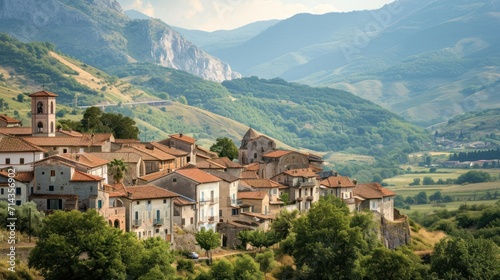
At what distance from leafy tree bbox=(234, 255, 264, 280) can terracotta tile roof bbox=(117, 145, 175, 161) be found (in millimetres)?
20763

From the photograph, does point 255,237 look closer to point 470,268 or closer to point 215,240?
point 215,240

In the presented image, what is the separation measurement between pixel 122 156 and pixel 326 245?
19839 millimetres

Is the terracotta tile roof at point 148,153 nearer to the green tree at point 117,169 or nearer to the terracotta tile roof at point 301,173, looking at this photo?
the green tree at point 117,169

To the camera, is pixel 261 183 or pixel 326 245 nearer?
pixel 326 245

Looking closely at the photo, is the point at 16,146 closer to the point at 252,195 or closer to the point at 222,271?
the point at 222,271

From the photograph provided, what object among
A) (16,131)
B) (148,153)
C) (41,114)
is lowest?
(148,153)

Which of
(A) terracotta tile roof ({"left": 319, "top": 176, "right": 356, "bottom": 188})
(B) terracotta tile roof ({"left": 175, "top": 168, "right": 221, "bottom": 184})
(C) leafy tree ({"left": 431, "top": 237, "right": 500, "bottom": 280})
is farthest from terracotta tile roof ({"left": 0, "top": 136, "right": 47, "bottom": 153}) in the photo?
(A) terracotta tile roof ({"left": 319, "top": 176, "right": 356, "bottom": 188})

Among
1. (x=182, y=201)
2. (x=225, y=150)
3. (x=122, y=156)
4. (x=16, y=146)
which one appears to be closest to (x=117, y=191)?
(x=182, y=201)

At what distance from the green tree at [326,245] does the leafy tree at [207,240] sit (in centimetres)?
703

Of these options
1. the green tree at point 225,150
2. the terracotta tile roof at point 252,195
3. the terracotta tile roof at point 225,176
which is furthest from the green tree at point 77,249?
the green tree at point 225,150

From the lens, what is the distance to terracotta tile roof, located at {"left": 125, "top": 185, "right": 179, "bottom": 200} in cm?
7475

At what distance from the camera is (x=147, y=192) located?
3009 inches

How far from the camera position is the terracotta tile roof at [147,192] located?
74.8 meters

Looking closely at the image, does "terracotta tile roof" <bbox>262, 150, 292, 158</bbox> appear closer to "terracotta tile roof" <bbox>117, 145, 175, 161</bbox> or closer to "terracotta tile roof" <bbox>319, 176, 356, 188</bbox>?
"terracotta tile roof" <bbox>319, 176, 356, 188</bbox>
